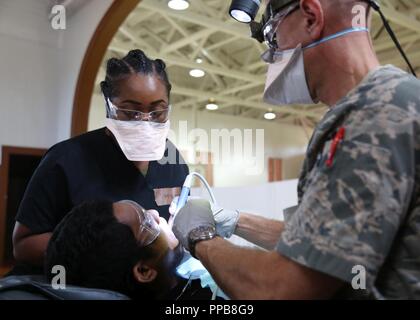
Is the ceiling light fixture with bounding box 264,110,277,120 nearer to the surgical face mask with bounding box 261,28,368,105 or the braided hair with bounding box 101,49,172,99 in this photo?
the braided hair with bounding box 101,49,172,99

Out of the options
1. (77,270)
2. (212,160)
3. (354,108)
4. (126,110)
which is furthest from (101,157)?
(212,160)

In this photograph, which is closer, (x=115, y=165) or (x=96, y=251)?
(x=96, y=251)

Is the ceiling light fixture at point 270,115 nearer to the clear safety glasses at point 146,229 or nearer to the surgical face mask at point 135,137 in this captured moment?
the surgical face mask at point 135,137

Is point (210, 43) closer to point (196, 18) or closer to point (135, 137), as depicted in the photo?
point (196, 18)

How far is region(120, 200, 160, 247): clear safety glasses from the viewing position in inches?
49.8

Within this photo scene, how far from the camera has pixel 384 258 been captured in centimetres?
78

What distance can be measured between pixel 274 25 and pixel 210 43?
6.37 metres

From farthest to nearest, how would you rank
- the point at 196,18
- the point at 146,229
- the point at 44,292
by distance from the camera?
the point at 196,18
the point at 146,229
the point at 44,292

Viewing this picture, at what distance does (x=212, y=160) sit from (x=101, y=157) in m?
8.19

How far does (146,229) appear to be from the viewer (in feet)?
4.23

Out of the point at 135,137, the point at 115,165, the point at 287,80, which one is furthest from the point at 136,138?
the point at 287,80

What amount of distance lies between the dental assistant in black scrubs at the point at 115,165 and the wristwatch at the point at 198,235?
54 centimetres

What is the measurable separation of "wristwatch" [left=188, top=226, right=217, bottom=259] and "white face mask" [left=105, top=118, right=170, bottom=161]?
26.7 inches

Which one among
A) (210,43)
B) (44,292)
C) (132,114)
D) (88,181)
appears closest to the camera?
(44,292)
